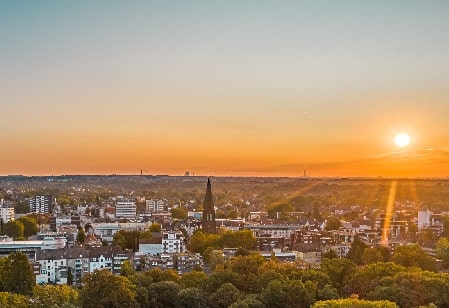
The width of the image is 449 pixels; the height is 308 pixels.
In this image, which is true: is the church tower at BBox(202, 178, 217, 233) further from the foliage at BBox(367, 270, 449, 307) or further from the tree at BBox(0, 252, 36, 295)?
the foliage at BBox(367, 270, 449, 307)

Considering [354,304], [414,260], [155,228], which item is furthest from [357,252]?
[155,228]

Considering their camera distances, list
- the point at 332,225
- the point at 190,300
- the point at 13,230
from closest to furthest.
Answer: the point at 190,300 < the point at 13,230 < the point at 332,225

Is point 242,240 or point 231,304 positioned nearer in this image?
point 231,304

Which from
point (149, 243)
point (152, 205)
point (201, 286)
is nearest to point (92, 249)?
point (149, 243)

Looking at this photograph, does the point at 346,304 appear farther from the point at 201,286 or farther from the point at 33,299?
the point at 33,299

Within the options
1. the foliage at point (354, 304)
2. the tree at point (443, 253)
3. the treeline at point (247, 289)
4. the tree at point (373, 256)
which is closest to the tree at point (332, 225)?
the tree at point (443, 253)

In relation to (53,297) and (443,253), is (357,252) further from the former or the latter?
(53,297)
